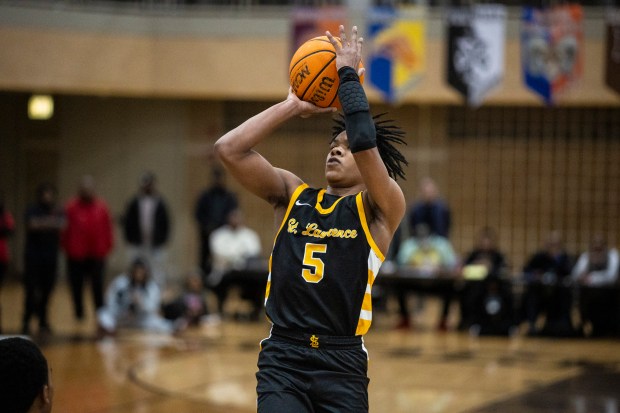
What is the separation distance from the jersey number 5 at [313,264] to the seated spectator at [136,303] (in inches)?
383

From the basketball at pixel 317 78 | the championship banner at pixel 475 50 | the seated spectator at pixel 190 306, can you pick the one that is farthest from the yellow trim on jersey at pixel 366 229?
the championship banner at pixel 475 50

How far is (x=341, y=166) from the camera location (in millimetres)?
4953

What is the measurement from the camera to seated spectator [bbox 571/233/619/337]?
14.6m

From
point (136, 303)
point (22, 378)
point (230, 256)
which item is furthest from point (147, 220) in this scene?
point (22, 378)

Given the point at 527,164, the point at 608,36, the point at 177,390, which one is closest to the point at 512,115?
the point at 527,164

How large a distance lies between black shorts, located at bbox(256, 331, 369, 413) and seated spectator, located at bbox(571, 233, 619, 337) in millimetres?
10500

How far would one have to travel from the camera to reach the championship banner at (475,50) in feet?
53.4

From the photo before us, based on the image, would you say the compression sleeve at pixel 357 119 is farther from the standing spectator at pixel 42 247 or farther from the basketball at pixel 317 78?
the standing spectator at pixel 42 247

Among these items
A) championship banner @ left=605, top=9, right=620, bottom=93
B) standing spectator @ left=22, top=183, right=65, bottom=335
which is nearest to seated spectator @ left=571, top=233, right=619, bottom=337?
championship banner @ left=605, top=9, right=620, bottom=93

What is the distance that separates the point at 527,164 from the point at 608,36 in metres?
4.57

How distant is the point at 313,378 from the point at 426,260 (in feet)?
37.3

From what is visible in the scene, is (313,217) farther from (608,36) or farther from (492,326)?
(608,36)

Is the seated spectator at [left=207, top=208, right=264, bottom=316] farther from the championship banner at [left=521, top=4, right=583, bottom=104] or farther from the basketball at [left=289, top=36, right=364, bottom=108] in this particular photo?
the basketball at [left=289, top=36, right=364, bottom=108]

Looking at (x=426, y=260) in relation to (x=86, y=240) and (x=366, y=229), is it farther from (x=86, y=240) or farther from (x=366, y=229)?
(x=366, y=229)
